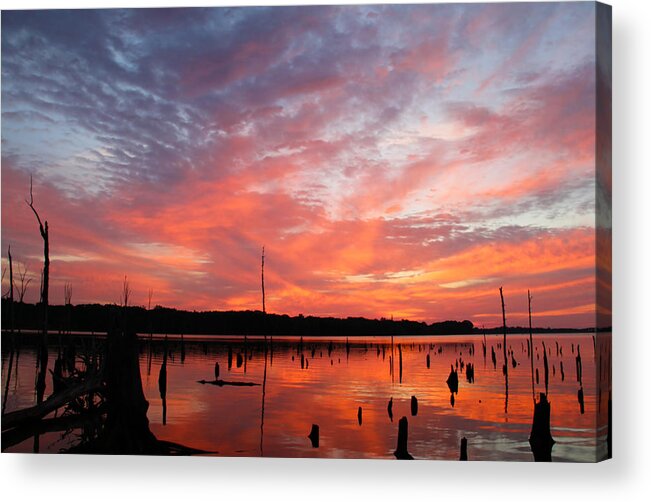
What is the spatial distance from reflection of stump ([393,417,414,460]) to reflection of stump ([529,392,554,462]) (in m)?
0.96

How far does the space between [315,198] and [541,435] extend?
8.82 feet

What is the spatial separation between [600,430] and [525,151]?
2.22 m

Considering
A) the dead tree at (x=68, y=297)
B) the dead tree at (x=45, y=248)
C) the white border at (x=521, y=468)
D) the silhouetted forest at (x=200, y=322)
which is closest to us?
the white border at (x=521, y=468)

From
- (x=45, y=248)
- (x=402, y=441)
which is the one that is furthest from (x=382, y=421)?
(x=45, y=248)

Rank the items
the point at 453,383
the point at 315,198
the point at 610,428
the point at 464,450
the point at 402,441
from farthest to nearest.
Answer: the point at 453,383, the point at 315,198, the point at 402,441, the point at 464,450, the point at 610,428

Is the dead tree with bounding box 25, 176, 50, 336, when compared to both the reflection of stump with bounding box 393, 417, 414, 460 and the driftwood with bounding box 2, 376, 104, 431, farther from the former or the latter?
the reflection of stump with bounding box 393, 417, 414, 460

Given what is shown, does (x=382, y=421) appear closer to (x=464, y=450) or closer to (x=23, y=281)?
(x=464, y=450)

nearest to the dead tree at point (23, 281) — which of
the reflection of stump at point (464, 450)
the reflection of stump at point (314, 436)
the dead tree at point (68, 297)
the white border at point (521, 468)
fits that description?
the dead tree at point (68, 297)

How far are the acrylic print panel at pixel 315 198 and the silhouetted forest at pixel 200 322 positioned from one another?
0.35 ft

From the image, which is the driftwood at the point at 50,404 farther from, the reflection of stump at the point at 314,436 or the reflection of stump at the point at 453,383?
the reflection of stump at the point at 453,383

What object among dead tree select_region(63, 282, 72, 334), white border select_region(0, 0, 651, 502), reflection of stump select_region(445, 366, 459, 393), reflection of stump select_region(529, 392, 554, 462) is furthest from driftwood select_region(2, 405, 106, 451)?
reflection of stump select_region(529, 392, 554, 462)

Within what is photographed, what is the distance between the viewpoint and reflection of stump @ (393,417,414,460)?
19.9ft

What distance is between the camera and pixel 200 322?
26.8 feet

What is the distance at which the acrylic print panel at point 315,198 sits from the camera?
5965 millimetres
